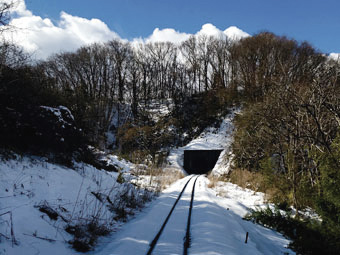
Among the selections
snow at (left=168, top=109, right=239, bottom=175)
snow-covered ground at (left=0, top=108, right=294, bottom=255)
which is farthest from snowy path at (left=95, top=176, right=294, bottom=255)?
snow at (left=168, top=109, right=239, bottom=175)

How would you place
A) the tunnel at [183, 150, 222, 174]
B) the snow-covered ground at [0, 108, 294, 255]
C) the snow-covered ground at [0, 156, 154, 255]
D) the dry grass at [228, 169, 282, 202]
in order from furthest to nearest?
the tunnel at [183, 150, 222, 174], the dry grass at [228, 169, 282, 202], the snow-covered ground at [0, 108, 294, 255], the snow-covered ground at [0, 156, 154, 255]

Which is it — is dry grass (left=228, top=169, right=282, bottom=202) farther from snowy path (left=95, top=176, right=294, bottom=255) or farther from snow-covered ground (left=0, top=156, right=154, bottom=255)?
snow-covered ground (left=0, top=156, right=154, bottom=255)

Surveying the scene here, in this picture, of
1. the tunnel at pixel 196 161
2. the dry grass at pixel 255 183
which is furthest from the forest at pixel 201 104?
the tunnel at pixel 196 161

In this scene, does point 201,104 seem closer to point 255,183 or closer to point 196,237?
point 255,183

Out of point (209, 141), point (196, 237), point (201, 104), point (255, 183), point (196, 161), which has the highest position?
point (201, 104)

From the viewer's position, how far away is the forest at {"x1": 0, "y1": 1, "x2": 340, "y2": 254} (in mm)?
6230

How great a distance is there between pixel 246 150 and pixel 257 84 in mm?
17205

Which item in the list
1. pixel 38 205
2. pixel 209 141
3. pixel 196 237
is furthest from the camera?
pixel 209 141

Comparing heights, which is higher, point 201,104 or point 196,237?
point 201,104

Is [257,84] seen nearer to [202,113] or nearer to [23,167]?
[202,113]

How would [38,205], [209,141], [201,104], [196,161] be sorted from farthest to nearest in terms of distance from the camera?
[201,104] < [209,141] < [196,161] < [38,205]

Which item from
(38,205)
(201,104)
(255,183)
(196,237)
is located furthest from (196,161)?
(38,205)

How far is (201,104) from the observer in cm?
4109

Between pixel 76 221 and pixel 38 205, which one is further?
pixel 76 221
